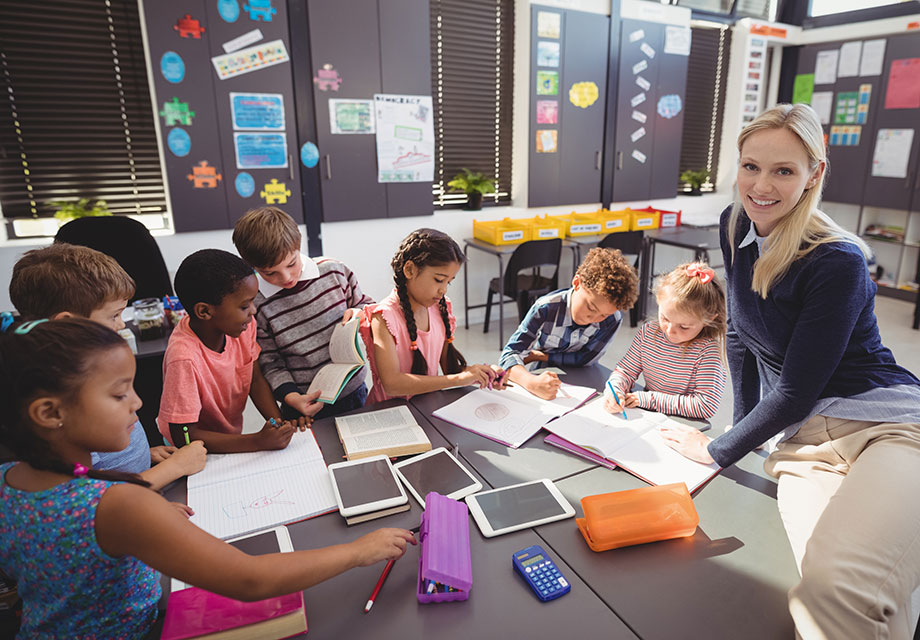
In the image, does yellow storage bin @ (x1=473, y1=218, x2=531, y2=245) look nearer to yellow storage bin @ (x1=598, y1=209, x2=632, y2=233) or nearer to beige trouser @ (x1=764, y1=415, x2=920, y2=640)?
yellow storage bin @ (x1=598, y1=209, x2=632, y2=233)

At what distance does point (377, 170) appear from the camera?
4.04 meters

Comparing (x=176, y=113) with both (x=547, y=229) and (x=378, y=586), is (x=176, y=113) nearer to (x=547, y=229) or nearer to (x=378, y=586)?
(x=547, y=229)

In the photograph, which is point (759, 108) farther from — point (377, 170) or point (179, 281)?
point (179, 281)

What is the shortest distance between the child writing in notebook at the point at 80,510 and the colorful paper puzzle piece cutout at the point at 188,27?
10.3 ft

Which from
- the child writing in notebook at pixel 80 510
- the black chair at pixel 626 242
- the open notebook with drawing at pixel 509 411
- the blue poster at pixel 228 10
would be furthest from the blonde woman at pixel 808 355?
the blue poster at pixel 228 10

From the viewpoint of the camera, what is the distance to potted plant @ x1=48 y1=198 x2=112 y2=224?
10.8ft

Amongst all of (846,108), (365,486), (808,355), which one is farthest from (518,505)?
(846,108)

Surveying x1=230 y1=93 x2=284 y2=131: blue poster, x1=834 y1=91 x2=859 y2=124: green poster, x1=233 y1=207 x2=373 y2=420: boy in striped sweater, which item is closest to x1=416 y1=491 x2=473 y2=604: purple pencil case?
x1=233 y1=207 x2=373 y2=420: boy in striped sweater

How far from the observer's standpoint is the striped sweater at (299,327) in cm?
180

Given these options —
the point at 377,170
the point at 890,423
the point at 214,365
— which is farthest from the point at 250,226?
the point at 377,170

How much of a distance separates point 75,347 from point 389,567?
61 cm

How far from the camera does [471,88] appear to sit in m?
4.47

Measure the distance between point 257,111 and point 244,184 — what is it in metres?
0.47

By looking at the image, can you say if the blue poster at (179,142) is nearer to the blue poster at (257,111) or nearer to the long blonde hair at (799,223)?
the blue poster at (257,111)
